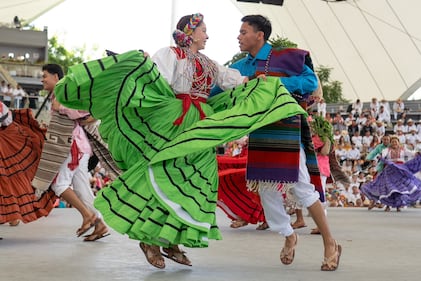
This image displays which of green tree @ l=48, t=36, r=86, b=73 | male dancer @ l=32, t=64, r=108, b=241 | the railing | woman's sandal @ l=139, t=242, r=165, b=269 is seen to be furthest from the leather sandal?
green tree @ l=48, t=36, r=86, b=73

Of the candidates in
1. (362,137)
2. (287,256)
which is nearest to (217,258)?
(287,256)

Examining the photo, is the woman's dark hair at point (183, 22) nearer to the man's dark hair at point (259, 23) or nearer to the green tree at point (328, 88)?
the man's dark hair at point (259, 23)

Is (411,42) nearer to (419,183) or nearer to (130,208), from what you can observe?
(419,183)

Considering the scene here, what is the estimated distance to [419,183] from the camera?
13789 mm

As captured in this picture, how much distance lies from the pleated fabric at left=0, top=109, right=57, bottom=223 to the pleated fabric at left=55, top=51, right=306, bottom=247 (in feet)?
5.85

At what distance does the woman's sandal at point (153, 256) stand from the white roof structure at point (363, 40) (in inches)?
1130

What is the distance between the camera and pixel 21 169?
22.0ft

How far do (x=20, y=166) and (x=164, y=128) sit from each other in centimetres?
220

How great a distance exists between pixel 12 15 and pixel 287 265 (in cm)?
4589

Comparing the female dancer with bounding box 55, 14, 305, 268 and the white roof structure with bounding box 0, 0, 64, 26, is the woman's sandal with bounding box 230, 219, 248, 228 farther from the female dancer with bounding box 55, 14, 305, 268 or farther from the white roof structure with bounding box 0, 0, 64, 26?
the white roof structure with bounding box 0, 0, 64, 26

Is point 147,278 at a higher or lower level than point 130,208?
lower

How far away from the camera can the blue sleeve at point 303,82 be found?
5363 mm

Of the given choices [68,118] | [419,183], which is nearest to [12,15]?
[419,183]

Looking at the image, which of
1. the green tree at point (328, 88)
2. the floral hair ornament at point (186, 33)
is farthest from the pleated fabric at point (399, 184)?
the green tree at point (328, 88)
